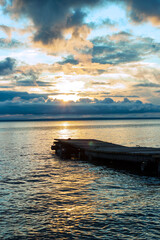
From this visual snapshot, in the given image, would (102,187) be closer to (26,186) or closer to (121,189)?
(121,189)

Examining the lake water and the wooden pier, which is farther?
the wooden pier

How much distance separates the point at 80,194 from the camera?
63.0ft

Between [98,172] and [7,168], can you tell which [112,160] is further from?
[7,168]

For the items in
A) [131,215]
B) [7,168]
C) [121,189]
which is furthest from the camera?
[7,168]

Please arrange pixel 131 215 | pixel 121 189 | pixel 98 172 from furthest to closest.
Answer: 1. pixel 98 172
2. pixel 121 189
3. pixel 131 215

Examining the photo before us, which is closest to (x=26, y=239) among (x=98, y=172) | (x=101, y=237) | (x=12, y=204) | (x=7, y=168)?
(x=101, y=237)

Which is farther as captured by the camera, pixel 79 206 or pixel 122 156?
pixel 122 156

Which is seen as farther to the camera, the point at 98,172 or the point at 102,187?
the point at 98,172

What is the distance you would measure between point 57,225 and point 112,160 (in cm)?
1941

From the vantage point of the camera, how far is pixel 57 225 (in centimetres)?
1361

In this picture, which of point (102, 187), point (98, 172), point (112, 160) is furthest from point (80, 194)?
point (112, 160)

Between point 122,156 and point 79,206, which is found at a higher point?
point 122,156

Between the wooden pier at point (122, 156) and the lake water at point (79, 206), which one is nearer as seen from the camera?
the lake water at point (79, 206)

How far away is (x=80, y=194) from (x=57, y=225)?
5749 millimetres
